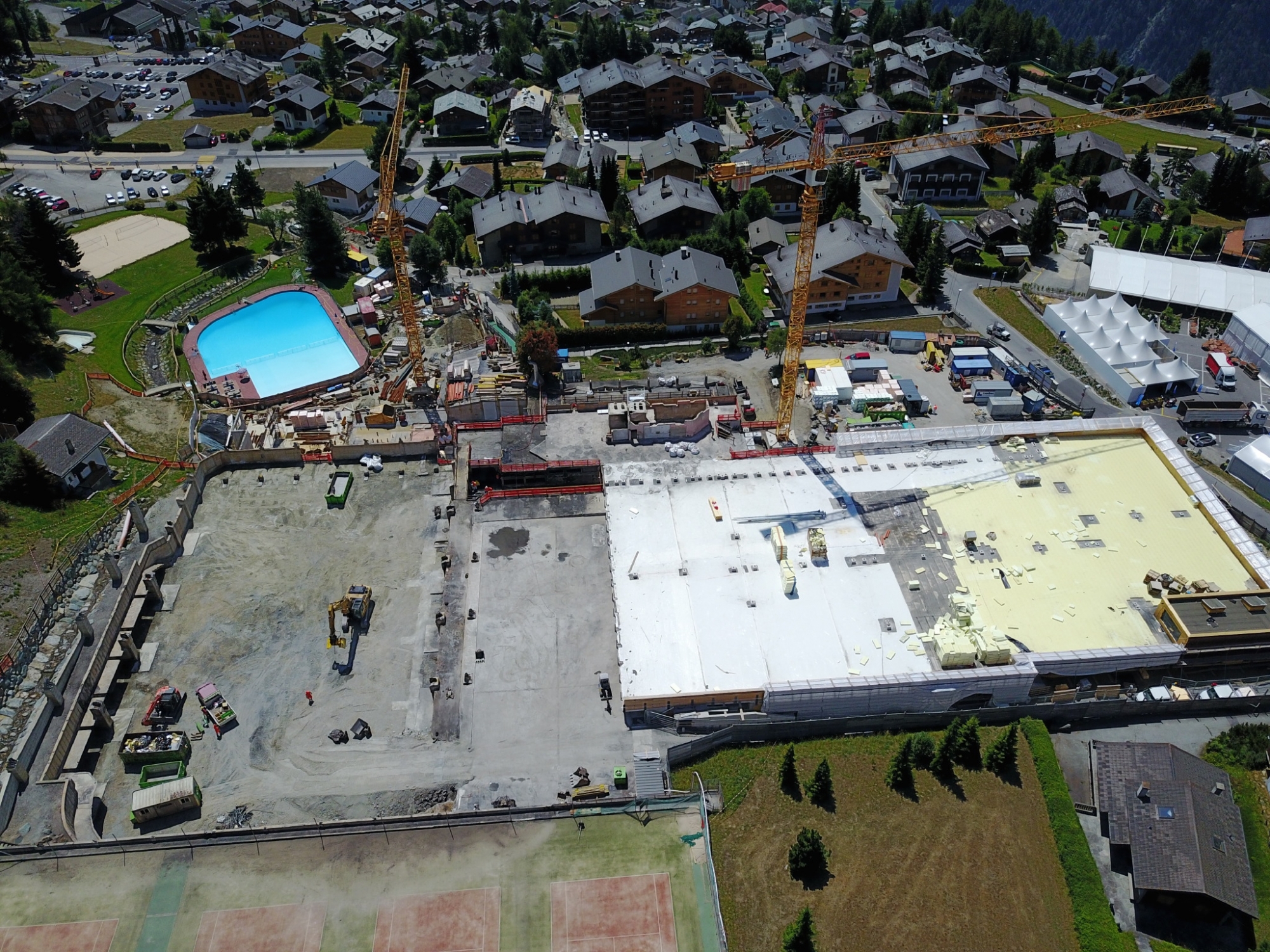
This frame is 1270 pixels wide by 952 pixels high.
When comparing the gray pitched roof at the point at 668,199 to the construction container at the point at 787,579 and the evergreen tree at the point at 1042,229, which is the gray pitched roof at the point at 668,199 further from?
the construction container at the point at 787,579

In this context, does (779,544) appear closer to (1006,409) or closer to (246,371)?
(1006,409)

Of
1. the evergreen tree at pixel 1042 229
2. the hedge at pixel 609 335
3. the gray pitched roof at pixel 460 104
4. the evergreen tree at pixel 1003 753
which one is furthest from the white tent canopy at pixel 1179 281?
the gray pitched roof at pixel 460 104

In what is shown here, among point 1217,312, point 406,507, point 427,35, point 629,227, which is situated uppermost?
point 427,35

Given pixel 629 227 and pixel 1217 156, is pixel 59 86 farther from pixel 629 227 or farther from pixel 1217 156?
pixel 1217 156

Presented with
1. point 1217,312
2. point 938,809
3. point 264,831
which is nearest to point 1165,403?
point 1217,312

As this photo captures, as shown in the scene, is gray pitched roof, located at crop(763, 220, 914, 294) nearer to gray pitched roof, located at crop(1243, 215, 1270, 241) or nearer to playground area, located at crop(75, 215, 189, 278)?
gray pitched roof, located at crop(1243, 215, 1270, 241)

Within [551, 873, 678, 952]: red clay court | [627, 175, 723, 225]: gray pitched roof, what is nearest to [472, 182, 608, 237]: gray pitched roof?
[627, 175, 723, 225]: gray pitched roof
